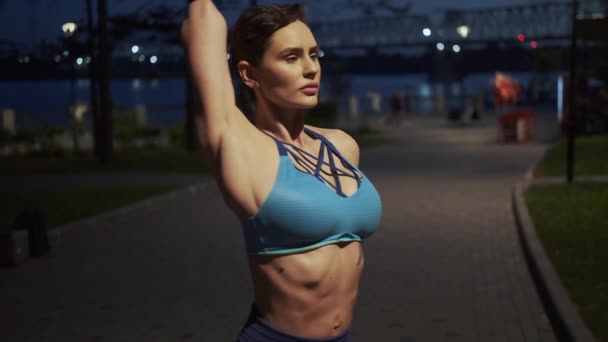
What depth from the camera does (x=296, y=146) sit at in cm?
300

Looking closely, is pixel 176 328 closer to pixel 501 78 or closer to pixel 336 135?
pixel 336 135

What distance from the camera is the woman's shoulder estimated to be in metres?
3.26

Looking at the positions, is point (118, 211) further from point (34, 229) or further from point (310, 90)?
point (310, 90)

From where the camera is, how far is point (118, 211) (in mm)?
14398

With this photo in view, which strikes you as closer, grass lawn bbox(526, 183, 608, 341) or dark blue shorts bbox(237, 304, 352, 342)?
dark blue shorts bbox(237, 304, 352, 342)

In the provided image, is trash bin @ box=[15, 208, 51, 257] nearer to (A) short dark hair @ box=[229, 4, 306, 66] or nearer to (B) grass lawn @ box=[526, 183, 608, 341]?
(B) grass lawn @ box=[526, 183, 608, 341]

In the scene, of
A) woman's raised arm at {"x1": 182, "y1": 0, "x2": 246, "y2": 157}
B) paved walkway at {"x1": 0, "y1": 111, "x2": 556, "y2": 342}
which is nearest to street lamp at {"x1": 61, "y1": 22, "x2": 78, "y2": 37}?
paved walkway at {"x1": 0, "y1": 111, "x2": 556, "y2": 342}

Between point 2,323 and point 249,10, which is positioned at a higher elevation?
point 249,10

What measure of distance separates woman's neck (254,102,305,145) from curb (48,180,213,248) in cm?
911

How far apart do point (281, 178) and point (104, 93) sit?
22055 mm

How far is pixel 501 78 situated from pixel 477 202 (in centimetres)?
2006

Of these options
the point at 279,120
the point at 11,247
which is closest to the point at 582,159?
the point at 11,247

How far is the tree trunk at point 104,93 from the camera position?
77.4 ft

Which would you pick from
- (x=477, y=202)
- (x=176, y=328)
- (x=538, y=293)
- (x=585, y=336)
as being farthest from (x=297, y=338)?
(x=477, y=202)
